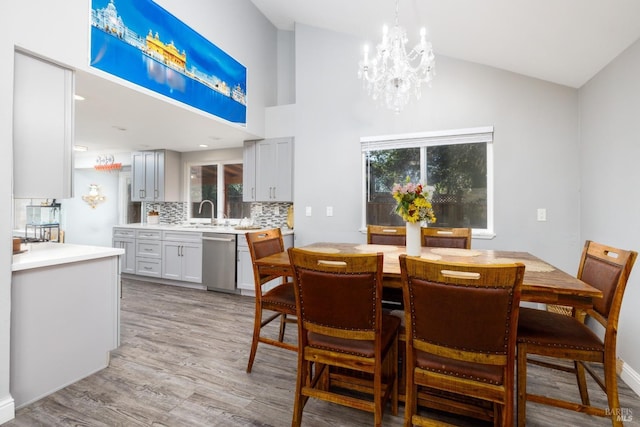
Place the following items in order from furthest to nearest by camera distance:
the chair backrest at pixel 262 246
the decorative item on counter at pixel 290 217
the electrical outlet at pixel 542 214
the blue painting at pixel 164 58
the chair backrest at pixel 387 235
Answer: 1. the decorative item on counter at pixel 290 217
2. the electrical outlet at pixel 542 214
3. the chair backrest at pixel 387 235
4. the blue painting at pixel 164 58
5. the chair backrest at pixel 262 246

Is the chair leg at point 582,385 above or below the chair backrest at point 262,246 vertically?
below

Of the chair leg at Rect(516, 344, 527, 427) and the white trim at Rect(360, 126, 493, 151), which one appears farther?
the white trim at Rect(360, 126, 493, 151)

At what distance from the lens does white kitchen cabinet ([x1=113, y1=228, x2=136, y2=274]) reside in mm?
4758

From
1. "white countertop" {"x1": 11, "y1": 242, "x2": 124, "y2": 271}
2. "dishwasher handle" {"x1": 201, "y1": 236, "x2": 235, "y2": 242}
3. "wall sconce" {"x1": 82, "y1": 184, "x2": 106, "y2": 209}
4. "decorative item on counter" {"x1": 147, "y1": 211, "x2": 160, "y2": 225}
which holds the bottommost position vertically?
Answer: "dishwasher handle" {"x1": 201, "y1": 236, "x2": 235, "y2": 242}

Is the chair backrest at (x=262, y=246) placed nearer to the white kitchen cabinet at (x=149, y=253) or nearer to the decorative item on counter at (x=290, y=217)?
the decorative item on counter at (x=290, y=217)

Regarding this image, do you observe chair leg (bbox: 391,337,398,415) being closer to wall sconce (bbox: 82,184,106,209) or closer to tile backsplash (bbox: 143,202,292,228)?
tile backsplash (bbox: 143,202,292,228)

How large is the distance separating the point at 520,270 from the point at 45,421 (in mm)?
2527

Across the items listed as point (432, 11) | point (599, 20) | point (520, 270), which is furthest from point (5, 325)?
point (599, 20)

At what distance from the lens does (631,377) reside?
2062 mm

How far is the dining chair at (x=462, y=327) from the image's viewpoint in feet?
3.88

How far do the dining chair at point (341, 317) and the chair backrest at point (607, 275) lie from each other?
1055 mm

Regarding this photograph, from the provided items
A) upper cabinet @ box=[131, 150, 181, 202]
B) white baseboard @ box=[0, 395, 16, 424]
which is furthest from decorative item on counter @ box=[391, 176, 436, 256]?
upper cabinet @ box=[131, 150, 181, 202]

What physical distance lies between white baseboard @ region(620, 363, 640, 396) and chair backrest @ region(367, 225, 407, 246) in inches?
68.6

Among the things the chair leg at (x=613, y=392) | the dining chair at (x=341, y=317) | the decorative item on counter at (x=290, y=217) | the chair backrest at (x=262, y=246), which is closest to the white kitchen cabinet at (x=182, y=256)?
the decorative item on counter at (x=290, y=217)
